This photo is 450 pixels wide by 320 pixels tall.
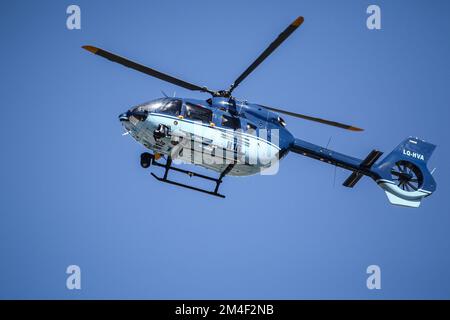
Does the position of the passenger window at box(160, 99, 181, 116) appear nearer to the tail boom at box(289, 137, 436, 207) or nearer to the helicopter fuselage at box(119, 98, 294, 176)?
the helicopter fuselage at box(119, 98, 294, 176)

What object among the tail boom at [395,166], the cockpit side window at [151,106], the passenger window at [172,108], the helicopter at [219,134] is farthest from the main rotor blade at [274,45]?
the tail boom at [395,166]

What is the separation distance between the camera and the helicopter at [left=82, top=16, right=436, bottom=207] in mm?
11102

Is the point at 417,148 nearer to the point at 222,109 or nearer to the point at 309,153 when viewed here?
the point at 309,153

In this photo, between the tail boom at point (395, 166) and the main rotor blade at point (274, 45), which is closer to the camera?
the main rotor blade at point (274, 45)

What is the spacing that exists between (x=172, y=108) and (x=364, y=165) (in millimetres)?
4868

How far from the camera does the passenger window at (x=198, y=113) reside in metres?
11.4

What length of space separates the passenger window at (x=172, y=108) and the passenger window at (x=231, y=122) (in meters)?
1.00

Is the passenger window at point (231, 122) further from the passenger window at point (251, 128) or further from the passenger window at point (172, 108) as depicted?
the passenger window at point (172, 108)

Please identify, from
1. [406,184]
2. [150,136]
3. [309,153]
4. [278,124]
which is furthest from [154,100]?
[406,184]

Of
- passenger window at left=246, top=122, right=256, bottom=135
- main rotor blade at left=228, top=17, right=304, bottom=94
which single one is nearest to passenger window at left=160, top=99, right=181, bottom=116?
main rotor blade at left=228, top=17, right=304, bottom=94

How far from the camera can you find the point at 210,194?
1155 cm

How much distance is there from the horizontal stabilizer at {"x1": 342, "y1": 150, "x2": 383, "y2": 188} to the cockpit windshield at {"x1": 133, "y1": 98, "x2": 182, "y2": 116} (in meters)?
4.60

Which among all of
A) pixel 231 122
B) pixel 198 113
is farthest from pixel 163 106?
pixel 231 122

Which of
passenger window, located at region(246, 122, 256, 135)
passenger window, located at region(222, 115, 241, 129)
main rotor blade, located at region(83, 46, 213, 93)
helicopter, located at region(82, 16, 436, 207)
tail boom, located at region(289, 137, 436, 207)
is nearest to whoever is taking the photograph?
main rotor blade, located at region(83, 46, 213, 93)
